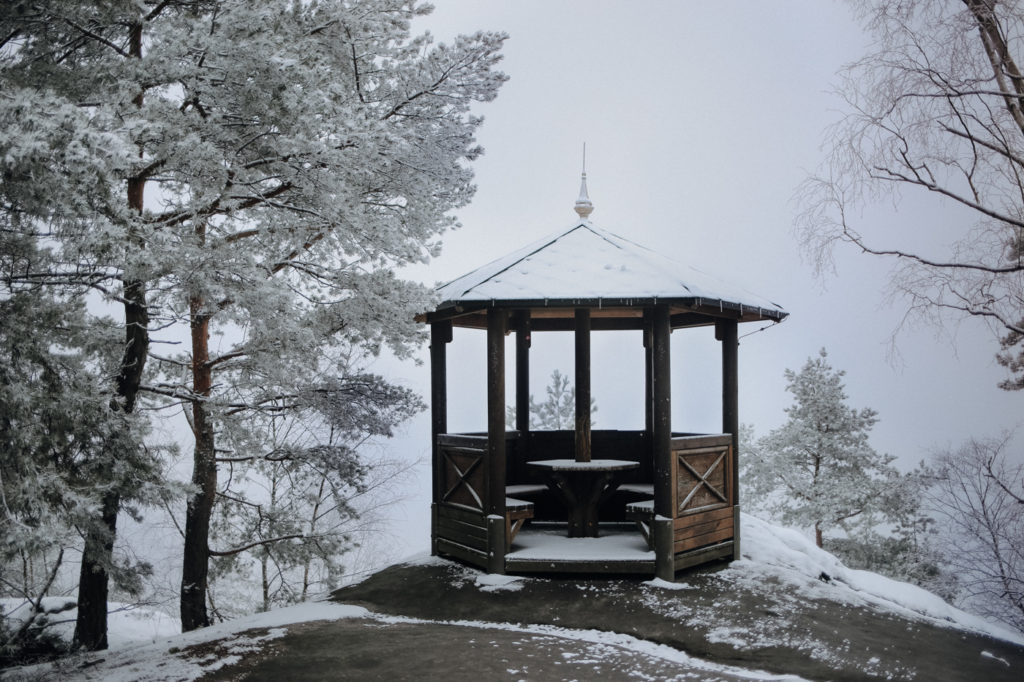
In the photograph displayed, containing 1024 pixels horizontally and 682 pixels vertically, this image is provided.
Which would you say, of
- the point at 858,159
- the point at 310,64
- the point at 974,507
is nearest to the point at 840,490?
the point at 974,507

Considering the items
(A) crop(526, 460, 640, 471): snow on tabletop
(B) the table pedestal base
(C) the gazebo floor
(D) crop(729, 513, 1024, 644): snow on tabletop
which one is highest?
(A) crop(526, 460, 640, 471): snow on tabletop

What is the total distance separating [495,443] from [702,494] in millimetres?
2303

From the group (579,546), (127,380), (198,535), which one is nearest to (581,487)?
(579,546)

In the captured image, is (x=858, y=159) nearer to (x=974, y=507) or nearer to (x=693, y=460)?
(x=693, y=460)

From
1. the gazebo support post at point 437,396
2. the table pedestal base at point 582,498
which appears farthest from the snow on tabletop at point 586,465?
the gazebo support post at point 437,396

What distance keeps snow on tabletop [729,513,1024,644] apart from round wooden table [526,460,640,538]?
1.59m

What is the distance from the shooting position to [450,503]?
28.7ft

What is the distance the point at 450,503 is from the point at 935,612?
209 inches

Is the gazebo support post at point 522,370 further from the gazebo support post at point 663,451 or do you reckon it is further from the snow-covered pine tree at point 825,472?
the snow-covered pine tree at point 825,472

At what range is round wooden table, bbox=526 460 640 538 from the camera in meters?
8.41

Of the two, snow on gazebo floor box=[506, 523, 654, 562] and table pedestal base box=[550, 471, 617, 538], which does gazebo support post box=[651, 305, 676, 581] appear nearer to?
snow on gazebo floor box=[506, 523, 654, 562]

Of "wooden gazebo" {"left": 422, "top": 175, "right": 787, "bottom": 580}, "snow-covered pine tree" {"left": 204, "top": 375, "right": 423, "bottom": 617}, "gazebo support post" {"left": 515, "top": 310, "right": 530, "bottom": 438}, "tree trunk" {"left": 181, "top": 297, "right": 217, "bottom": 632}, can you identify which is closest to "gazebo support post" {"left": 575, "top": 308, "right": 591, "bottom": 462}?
"wooden gazebo" {"left": 422, "top": 175, "right": 787, "bottom": 580}

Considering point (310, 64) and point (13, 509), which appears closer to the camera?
point (13, 509)

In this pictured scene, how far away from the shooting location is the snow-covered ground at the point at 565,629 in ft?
19.1
